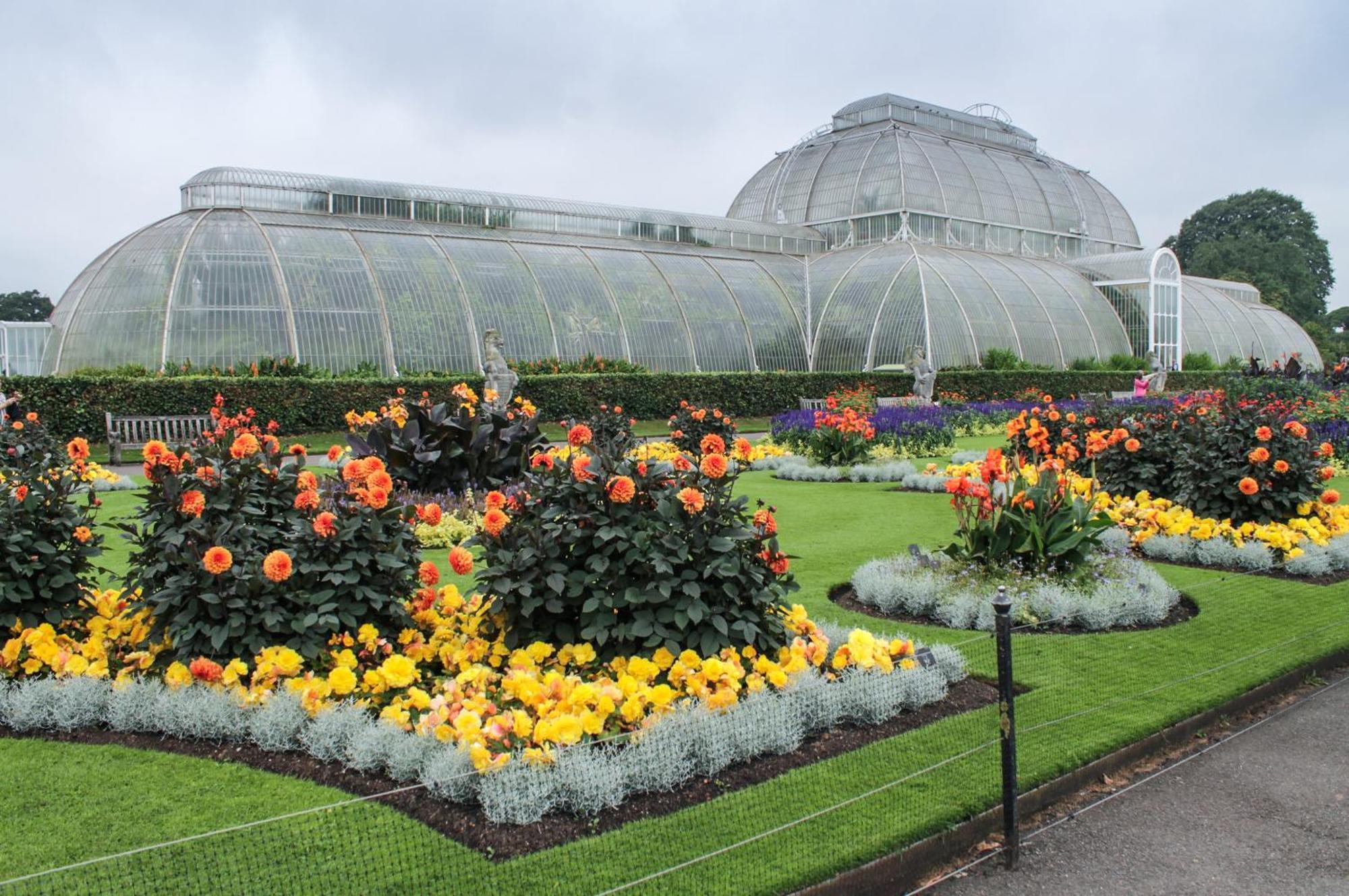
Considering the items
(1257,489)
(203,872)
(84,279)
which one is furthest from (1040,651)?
(84,279)

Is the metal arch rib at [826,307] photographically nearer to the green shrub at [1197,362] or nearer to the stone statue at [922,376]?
the stone statue at [922,376]

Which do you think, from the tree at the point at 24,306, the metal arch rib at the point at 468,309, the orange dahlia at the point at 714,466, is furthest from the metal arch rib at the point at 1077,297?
the tree at the point at 24,306

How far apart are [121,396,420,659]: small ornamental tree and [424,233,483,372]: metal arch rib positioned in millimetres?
21658

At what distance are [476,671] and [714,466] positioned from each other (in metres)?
1.62

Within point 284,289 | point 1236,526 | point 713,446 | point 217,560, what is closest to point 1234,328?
point 284,289

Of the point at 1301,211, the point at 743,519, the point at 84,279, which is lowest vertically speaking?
the point at 743,519

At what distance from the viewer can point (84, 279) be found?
27.5m

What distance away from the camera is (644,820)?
4.14 meters

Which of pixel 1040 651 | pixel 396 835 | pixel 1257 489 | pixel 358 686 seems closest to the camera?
pixel 396 835

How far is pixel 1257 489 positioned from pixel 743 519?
6270 millimetres

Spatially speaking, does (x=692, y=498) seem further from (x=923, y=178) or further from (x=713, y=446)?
(x=923, y=178)

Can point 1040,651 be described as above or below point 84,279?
below

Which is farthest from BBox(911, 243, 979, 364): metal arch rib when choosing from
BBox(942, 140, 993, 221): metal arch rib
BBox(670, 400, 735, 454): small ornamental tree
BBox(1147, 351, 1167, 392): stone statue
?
BBox(670, 400, 735, 454): small ornamental tree

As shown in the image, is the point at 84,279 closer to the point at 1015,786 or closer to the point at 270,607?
the point at 270,607
